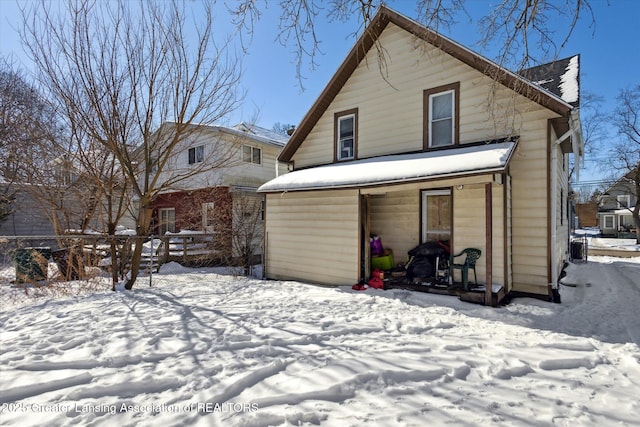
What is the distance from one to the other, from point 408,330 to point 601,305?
15.2ft

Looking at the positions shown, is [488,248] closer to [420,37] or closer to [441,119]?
[441,119]

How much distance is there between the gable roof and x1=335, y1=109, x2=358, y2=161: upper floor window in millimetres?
765

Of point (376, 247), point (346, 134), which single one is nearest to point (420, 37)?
point (346, 134)

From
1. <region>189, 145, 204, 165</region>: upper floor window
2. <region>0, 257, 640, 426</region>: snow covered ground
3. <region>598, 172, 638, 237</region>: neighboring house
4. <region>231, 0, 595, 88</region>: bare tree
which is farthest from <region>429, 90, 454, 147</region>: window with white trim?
<region>598, 172, 638, 237</region>: neighboring house

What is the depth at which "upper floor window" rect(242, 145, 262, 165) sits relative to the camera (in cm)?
1549

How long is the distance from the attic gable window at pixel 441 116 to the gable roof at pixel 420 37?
2.64 ft

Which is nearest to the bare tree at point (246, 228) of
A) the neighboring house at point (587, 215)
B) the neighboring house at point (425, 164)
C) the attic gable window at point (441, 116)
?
the neighboring house at point (425, 164)

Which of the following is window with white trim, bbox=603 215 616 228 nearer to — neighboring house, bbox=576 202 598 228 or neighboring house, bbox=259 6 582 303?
neighboring house, bbox=576 202 598 228

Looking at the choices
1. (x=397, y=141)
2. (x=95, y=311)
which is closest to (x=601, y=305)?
(x=397, y=141)

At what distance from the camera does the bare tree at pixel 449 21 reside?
4.46m

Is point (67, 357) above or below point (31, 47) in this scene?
below

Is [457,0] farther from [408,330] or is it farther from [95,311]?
[95,311]

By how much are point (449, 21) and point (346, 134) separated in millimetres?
5375

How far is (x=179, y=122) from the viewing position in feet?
24.8
